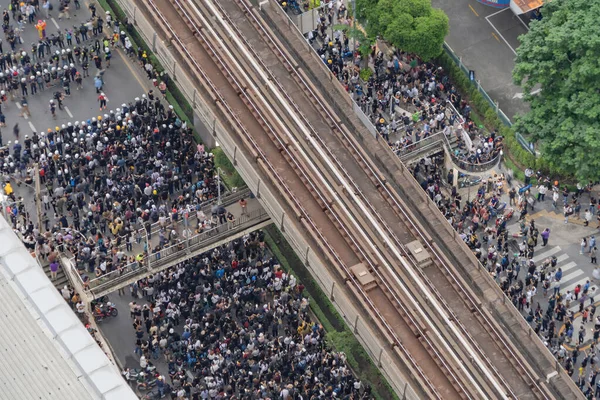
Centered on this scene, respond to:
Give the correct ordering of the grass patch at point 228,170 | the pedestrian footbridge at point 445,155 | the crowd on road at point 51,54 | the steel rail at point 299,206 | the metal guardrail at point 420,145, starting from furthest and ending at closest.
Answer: the crowd on road at point 51,54, the pedestrian footbridge at point 445,155, the metal guardrail at point 420,145, the grass patch at point 228,170, the steel rail at point 299,206

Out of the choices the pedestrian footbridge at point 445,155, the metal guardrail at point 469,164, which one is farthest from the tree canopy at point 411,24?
the metal guardrail at point 469,164

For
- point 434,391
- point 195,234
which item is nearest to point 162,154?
point 195,234

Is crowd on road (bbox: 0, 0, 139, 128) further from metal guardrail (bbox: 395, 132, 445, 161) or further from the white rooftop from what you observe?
the white rooftop

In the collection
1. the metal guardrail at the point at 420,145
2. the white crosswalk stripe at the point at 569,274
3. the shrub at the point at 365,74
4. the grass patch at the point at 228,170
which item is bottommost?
the white crosswalk stripe at the point at 569,274

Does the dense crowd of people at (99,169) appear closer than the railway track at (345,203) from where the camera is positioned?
No

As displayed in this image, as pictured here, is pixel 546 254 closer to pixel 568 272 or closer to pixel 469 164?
pixel 568 272

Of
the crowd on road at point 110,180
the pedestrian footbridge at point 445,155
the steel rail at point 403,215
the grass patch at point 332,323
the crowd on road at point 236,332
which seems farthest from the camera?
the pedestrian footbridge at point 445,155

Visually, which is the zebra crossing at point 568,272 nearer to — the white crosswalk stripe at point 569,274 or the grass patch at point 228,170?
the white crosswalk stripe at point 569,274

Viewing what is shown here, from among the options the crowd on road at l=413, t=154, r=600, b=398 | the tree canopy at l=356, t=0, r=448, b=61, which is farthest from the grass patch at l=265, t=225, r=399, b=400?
the tree canopy at l=356, t=0, r=448, b=61
